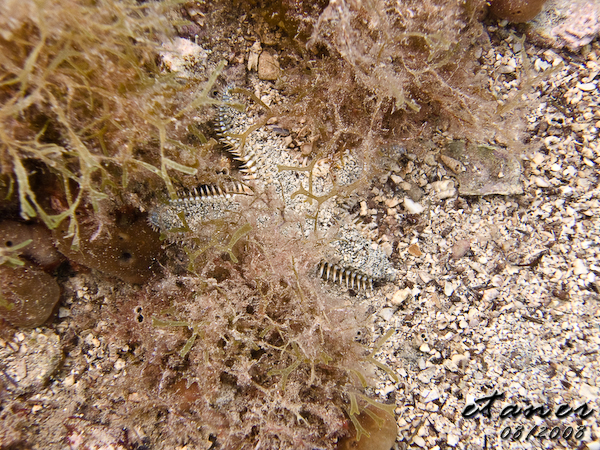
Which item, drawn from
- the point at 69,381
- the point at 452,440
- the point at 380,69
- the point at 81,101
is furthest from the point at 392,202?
the point at 69,381

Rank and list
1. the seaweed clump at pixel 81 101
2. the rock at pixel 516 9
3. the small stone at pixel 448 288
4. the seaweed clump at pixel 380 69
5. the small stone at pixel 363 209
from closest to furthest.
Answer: the seaweed clump at pixel 81 101 < the seaweed clump at pixel 380 69 < the rock at pixel 516 9 < the small stone at pixel 448 288 < the small stone at pixel 363 209

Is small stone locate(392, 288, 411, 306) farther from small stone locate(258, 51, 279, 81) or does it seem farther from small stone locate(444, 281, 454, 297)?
small stone locate(258, 51, 279, 81)

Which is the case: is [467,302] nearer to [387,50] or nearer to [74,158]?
[387,50]

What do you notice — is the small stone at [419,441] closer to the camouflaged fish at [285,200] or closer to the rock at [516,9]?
the camouflaged fish at [285,200]

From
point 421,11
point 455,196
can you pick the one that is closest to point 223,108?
point 421,11

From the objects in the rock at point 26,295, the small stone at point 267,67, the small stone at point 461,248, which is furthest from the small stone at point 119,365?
the small stone at point 461,248

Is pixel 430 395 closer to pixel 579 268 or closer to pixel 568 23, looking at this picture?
pixel 579 268

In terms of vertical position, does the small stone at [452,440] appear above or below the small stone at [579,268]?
below

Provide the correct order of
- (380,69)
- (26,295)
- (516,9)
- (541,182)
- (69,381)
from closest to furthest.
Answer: (380,69)
(26,295)
(516,9)
(541,182)
(69,381)

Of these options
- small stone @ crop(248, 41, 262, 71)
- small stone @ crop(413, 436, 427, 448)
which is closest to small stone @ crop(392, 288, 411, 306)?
small stone @ crop(413, 436, 427, 448)

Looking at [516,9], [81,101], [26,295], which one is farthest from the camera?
[516,9]

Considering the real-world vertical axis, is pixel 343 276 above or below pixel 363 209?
below
